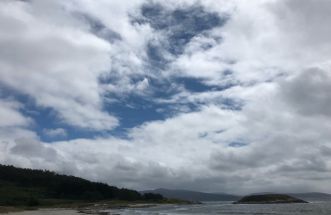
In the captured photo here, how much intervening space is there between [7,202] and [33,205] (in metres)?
11.5

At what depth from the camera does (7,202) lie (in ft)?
636

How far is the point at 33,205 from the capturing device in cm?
19575
